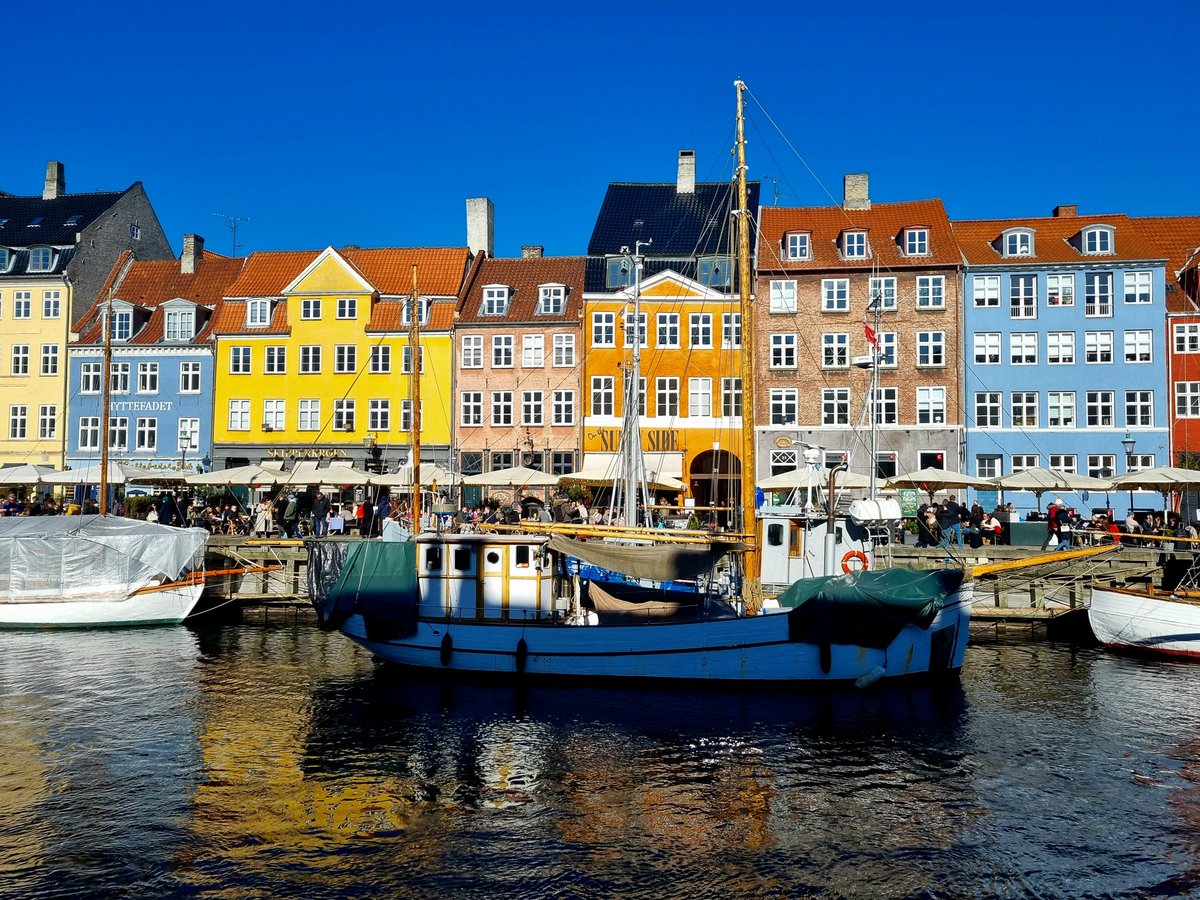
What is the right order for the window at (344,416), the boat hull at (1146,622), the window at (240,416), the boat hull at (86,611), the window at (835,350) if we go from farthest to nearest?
the window at (240,416), the window at (344,416), the window at (835,350), the boat hull at (86,611), the boat hull at (1146,622)

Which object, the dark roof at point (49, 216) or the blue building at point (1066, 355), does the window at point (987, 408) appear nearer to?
the blue building at point (1066, 355)

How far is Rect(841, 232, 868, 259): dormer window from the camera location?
48.2 metres

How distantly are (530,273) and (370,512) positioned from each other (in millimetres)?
19060

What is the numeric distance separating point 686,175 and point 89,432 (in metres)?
32.0

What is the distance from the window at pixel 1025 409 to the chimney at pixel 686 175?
18383 millimetres

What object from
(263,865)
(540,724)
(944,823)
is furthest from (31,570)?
(944,823)

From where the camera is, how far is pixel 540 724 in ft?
66.2

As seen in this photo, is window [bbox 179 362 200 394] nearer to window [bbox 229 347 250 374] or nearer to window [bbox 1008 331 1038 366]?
window [bbox 229 347 250 374]

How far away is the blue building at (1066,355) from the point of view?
46.1 m

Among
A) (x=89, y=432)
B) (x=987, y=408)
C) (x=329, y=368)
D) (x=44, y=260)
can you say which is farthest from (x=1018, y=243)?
(x=44, y=260)

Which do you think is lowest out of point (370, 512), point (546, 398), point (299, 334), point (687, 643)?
point (687, 643)

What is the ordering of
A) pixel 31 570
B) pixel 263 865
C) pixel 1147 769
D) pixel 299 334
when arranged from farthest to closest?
pixel 299 334 → pixel 31 570 → pixel 1147 769 → pixel 263 865

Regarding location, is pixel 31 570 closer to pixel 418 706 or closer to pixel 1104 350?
pixel 418 706

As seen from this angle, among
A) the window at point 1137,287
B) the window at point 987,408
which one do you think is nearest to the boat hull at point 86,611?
the window at point 987,408
